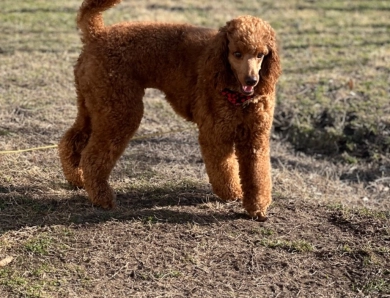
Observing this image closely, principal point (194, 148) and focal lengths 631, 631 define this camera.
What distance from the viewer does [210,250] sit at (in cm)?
427

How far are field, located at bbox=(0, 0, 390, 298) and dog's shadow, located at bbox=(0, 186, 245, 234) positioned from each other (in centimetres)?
1

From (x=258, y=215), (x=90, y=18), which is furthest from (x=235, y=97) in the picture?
(x=90, y=18)

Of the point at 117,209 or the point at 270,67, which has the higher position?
the point at 270,67

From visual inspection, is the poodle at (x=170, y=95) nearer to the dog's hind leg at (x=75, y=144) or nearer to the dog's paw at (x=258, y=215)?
the dog's paw at (x=258, y=215)

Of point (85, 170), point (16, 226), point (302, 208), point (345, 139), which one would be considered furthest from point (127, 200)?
point (345, 139)

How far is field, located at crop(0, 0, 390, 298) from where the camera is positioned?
3.99 meters

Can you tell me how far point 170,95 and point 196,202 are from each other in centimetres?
87

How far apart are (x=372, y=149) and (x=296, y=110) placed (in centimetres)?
98

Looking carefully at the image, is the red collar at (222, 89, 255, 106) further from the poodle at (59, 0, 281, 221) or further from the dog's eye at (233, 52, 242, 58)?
the dog's eye at (233, 52, 242, 58)

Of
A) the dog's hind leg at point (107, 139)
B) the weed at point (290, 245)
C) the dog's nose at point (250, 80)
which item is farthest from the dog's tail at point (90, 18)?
the weed at point (290, 245)

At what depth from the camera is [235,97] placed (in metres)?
4.38

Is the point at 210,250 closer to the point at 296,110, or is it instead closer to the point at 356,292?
the point at 356,292

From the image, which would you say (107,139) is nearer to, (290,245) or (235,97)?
(235,97)

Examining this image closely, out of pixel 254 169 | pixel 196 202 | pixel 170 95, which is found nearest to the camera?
pixel 254 169
